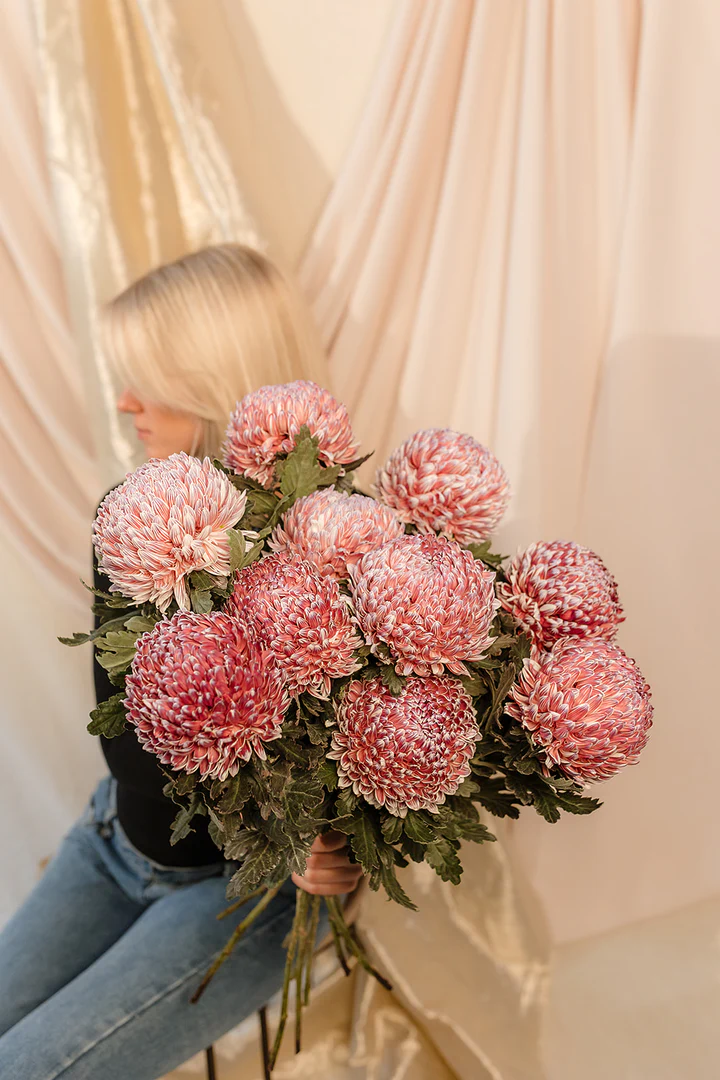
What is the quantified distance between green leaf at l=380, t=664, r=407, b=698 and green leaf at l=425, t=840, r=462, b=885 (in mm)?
126

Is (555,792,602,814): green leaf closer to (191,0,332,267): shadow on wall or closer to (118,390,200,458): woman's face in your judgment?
(118,390,200,458): woman's face

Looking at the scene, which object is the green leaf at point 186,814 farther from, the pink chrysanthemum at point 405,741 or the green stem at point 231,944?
the green stem at point 231,944

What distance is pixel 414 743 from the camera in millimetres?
464

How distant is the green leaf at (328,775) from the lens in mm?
514

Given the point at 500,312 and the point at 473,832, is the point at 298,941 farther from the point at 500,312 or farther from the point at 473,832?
the point at 500,312

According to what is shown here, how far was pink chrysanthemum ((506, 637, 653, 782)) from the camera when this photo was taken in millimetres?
485

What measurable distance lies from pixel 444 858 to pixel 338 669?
0.17 meters

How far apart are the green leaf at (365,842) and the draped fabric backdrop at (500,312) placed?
1.86 ft

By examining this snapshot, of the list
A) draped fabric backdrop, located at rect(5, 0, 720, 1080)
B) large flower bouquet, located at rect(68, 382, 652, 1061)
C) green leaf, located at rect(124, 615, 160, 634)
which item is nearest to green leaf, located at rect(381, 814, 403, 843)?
large flower bouquet, located at rect(68, 382, 652, 1061)

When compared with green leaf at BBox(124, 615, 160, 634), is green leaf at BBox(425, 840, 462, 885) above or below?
below

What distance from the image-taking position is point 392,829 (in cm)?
51

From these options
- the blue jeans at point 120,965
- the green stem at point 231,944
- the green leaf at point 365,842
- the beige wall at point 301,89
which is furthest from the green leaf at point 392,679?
the beige wall at point 301,89

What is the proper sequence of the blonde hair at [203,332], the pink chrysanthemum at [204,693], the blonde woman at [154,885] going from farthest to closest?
1. the blonde hair at [203,332]
2. the blonde woman at [154,885]
3. the pink chrysanthemum at [204,693]

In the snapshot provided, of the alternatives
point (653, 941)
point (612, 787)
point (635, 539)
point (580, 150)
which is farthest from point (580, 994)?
point (580, 150)
